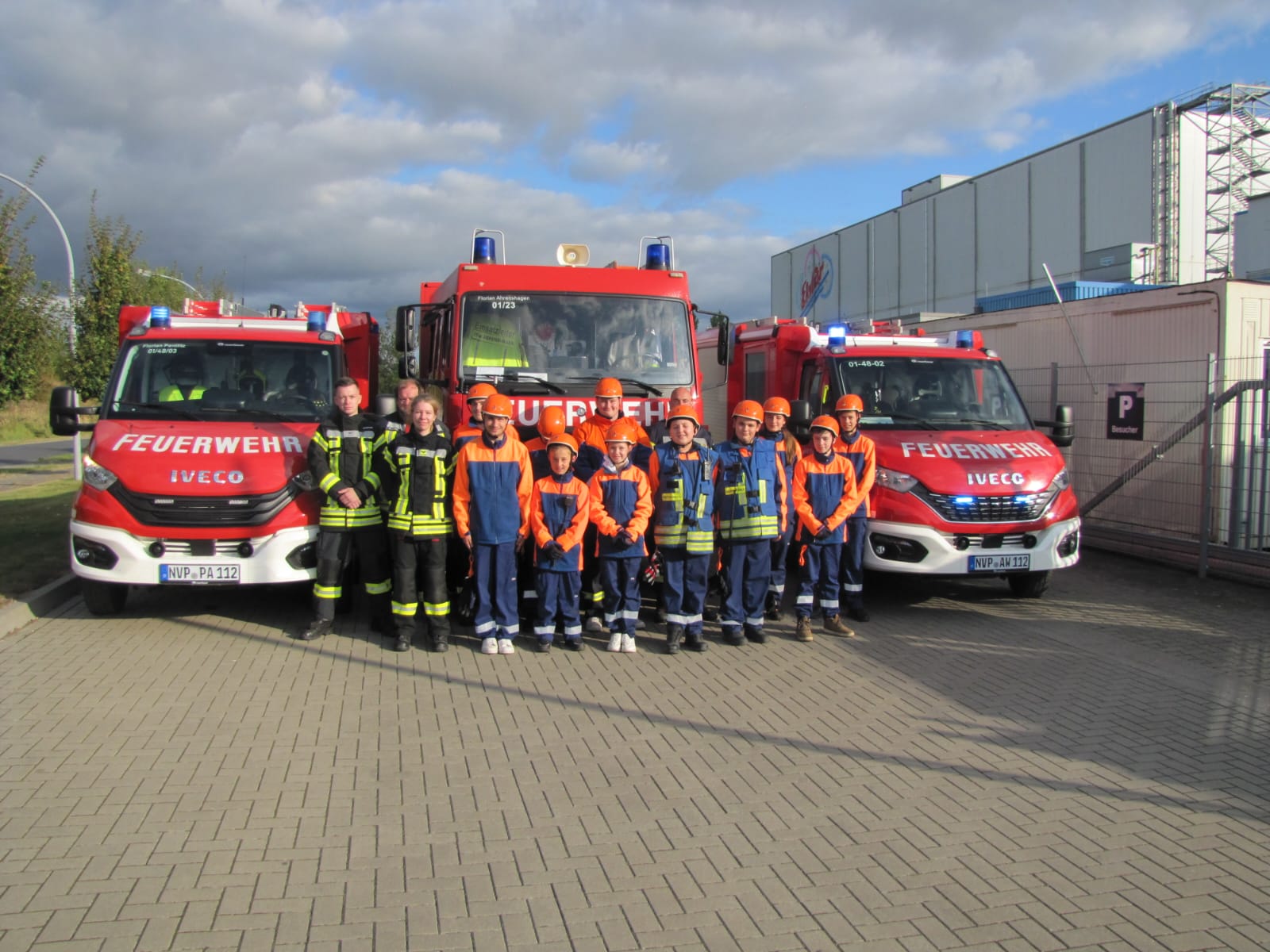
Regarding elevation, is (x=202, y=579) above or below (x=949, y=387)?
below

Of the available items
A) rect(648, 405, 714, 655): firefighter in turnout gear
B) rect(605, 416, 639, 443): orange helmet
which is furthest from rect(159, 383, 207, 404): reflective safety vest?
rect(648, 405, 714, 655): firefighter in turnout gear

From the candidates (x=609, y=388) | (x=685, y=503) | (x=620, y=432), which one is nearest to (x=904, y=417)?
(x=685, y=503)

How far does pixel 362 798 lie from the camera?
15.0 ft

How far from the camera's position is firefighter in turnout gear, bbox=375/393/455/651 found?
278 inches

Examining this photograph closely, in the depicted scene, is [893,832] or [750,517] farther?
[750,517]

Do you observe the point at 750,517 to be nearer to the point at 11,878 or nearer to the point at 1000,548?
the point at 1000,548

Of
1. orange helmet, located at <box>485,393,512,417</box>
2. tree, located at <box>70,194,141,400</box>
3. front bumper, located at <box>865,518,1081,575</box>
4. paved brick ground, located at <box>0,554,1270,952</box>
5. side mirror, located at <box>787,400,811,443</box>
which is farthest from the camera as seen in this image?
tree, located at <box>70,194,141,400</box>

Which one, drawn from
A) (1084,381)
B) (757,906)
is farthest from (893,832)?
(1084,381)

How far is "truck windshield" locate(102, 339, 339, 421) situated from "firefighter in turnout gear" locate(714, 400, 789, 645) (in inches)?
140

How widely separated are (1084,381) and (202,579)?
33.0 feet

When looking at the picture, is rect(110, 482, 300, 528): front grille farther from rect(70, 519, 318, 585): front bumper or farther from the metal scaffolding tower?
the metal scaffolding tower

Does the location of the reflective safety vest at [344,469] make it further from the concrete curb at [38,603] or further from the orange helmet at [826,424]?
the orange helmet at [826,424]

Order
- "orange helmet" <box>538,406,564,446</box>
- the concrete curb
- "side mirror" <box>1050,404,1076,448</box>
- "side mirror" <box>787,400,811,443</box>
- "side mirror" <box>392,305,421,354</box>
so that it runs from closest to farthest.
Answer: "orange helmet" <box>538,406,564,446</box>
the concrete curb
"side mirror" <box>787,400,811,443</box>
"side mirror" <box>392,305,421,354</box>
"side mirror" <box>1050,404,1076,448</box>

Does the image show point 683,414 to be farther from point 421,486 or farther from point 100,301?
point 100,301
